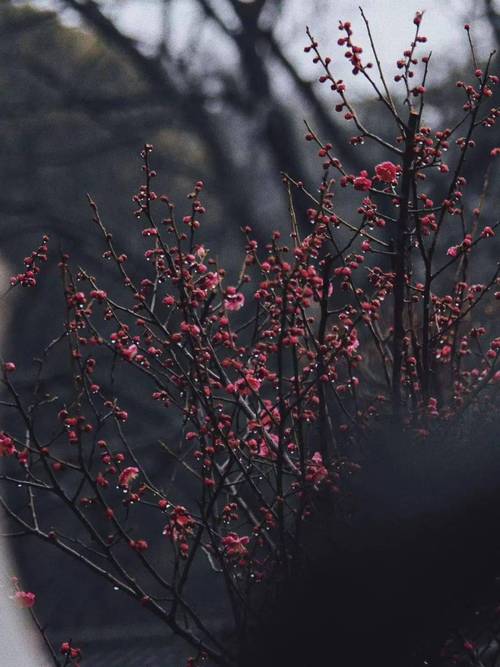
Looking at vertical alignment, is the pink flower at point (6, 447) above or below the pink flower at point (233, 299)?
below

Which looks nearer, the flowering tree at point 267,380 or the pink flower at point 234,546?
the flowering tree at point 267,380

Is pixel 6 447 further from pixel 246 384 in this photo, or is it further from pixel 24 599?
pixel 246 384

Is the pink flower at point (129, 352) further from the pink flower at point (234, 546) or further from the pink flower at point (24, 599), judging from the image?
the pink flower at point (24, 599)

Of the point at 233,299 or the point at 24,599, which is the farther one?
the point at 24,599

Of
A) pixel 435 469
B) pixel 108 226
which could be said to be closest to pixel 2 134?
pixel 108 226

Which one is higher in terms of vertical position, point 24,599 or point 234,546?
point 24,599

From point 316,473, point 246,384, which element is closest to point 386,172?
point 246,384

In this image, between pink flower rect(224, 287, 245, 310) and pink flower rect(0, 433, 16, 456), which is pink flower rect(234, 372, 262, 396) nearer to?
pink flower rect(224, 287, 245, 310)

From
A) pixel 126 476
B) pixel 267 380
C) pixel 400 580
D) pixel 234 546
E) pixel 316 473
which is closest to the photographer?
pixel 400 580

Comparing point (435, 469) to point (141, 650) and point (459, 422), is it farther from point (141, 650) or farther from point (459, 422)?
point (141, 650)

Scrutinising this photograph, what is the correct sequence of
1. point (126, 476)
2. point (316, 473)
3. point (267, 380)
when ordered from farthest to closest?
point (267, 380) → point (126, 476) → point (316, 473)

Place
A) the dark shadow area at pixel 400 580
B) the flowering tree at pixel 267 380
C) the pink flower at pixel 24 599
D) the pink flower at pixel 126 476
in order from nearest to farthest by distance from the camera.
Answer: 1. the dark shadow area at pixel 400 580
2. the flowering tree at pixel 267 380
3. the pink flower at pixel 126 476
4. the pink flower at pixel 24 599

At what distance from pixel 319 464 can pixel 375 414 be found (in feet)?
0.86

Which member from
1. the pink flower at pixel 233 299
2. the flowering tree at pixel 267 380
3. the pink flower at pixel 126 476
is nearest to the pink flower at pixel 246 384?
the flowering tree at pixel 267 380
